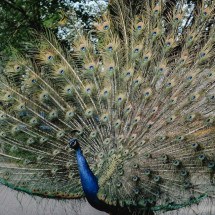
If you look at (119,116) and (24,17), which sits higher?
(24,17)

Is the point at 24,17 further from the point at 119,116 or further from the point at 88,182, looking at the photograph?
the point at 88,182

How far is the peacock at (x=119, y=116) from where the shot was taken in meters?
4.90

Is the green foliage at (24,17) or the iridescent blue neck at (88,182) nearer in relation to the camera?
the iridescent blue neck at (88,182)

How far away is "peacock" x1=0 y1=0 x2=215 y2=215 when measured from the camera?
193 inches

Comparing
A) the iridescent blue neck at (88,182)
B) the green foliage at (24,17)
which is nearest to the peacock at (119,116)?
the iridescent blue neck at (88,182)

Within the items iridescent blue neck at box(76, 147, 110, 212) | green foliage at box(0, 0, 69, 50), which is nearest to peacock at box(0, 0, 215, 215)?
iridescent blue neck at box(76, 147, 110, 212)

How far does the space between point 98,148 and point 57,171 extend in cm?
53

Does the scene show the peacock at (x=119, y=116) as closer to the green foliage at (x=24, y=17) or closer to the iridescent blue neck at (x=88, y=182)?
the iridescent blue neck at (x=88, y=182)

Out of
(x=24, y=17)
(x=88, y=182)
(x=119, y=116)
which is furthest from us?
(x=24, y=17)

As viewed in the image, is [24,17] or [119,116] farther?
[24,17]

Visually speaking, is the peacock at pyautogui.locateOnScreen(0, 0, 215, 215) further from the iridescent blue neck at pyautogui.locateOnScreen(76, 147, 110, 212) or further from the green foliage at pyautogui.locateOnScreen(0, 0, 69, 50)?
the green foliage at pyautogui.locateOnScreen(0, 0, 69, 50)

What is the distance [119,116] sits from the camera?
205 inches

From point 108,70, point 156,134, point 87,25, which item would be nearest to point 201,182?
point 156,134

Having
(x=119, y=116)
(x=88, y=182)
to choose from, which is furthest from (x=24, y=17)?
(x=88, y=182)
